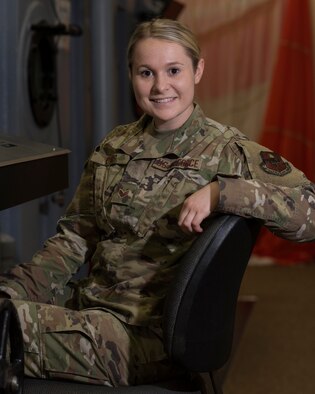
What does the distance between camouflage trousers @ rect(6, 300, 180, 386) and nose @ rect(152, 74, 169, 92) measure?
0.51m

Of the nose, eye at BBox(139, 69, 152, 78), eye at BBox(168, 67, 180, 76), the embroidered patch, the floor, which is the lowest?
the floor

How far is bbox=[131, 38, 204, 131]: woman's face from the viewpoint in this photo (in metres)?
1.69

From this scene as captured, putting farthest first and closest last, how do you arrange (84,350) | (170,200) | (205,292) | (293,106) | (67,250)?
(293,106)
(67,250)
(170,200)
(84,350)
(205,292)

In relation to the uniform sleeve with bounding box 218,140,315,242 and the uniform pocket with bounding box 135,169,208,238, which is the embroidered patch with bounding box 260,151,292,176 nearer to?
the uniform sleeve with bounding box 218,140,315,242

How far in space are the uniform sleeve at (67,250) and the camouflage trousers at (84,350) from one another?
192 mm

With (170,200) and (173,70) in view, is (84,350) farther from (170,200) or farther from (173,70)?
(173,70)

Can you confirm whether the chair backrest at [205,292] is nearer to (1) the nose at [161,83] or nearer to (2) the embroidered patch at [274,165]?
(2) the embroidered patch at [274,165]

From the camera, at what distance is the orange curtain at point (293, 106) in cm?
543

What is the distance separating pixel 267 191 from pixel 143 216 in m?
0.30

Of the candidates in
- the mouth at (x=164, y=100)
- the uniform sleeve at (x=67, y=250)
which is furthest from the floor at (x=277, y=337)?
the mouth at (x=164, y=100)

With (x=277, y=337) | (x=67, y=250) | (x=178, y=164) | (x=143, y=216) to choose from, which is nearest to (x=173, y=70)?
(x=178, y=164)

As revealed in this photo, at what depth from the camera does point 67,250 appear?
1861mm

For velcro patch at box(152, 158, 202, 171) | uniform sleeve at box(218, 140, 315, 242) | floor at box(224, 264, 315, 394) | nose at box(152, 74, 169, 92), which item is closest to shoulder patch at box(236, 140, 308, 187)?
uniform sleeve at box(218, 140, 315, 242)

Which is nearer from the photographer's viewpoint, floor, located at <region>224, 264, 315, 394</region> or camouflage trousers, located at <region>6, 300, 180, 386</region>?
camouflage trousers, located at <region>6, 300, 180, 386</region>
